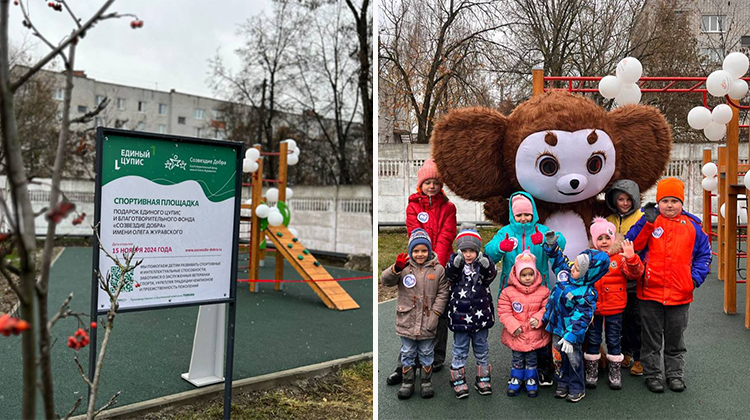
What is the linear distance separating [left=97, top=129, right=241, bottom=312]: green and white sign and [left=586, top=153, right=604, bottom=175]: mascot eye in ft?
7.76

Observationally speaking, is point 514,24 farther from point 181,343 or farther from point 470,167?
point 181,343

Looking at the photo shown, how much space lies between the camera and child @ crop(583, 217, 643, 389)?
4.00 m

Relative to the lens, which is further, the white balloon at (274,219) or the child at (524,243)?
the white balloon at (274,219)

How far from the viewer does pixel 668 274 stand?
3.99 meters

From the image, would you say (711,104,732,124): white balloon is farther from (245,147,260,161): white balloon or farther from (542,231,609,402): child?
(245,147,260,161): white balloon

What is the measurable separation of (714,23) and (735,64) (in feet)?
14.1

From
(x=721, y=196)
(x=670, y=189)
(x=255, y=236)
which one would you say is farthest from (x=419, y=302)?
(x=255, y=236)

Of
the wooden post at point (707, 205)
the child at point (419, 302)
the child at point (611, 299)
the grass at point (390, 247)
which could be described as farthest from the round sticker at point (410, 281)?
the wooden post at point (707, 205)

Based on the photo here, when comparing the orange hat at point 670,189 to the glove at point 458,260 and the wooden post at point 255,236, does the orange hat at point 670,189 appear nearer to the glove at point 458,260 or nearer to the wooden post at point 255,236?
the glove at point 458,260

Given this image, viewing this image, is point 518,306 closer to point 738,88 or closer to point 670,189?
point 670,189

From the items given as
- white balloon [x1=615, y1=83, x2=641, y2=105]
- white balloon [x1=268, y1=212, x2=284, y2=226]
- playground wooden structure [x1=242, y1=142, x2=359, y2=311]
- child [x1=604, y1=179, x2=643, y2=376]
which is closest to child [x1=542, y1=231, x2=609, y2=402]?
child [x1=604, y1=179, x2=643, y2=376]

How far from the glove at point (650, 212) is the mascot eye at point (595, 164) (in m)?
0.41

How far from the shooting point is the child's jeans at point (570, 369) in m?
3.86

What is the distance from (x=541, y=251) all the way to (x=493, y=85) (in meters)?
4.22
